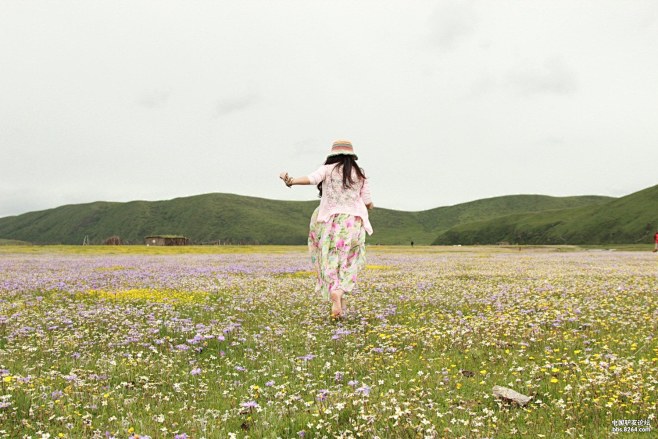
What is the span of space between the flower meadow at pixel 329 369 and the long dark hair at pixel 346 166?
3.52 metres

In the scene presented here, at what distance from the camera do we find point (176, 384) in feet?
20.1

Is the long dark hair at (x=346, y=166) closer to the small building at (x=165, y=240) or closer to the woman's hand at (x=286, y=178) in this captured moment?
the woman's hand at (x=286, y=178)

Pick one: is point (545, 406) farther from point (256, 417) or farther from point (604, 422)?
point (256, 417)

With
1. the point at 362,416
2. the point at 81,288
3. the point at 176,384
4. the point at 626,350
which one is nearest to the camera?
the point at 362,416

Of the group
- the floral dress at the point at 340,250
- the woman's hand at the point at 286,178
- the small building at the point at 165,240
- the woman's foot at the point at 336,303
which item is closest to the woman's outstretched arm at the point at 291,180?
the woman's hand at the point at 286,178

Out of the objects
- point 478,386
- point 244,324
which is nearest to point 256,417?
point 478,386

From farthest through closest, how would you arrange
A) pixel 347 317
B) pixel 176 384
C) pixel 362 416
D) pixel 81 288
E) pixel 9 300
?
pixel 81 288 < pixel 9 300 < pixel 347 317 < pixel 176 384 < pixel 362 416

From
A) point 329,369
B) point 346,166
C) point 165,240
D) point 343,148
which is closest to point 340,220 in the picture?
point 346,166

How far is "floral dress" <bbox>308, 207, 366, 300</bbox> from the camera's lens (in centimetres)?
1196

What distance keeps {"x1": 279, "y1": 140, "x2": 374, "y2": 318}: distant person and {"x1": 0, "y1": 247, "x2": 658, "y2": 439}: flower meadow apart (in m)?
1.16

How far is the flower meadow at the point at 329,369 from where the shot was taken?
4.92 meters

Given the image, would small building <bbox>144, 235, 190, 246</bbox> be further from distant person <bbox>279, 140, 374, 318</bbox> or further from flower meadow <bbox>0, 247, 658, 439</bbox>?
distant person <bbox>279, 140, 374, 318</bbox>

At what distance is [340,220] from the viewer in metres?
12.3

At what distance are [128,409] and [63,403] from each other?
2.79 ft
